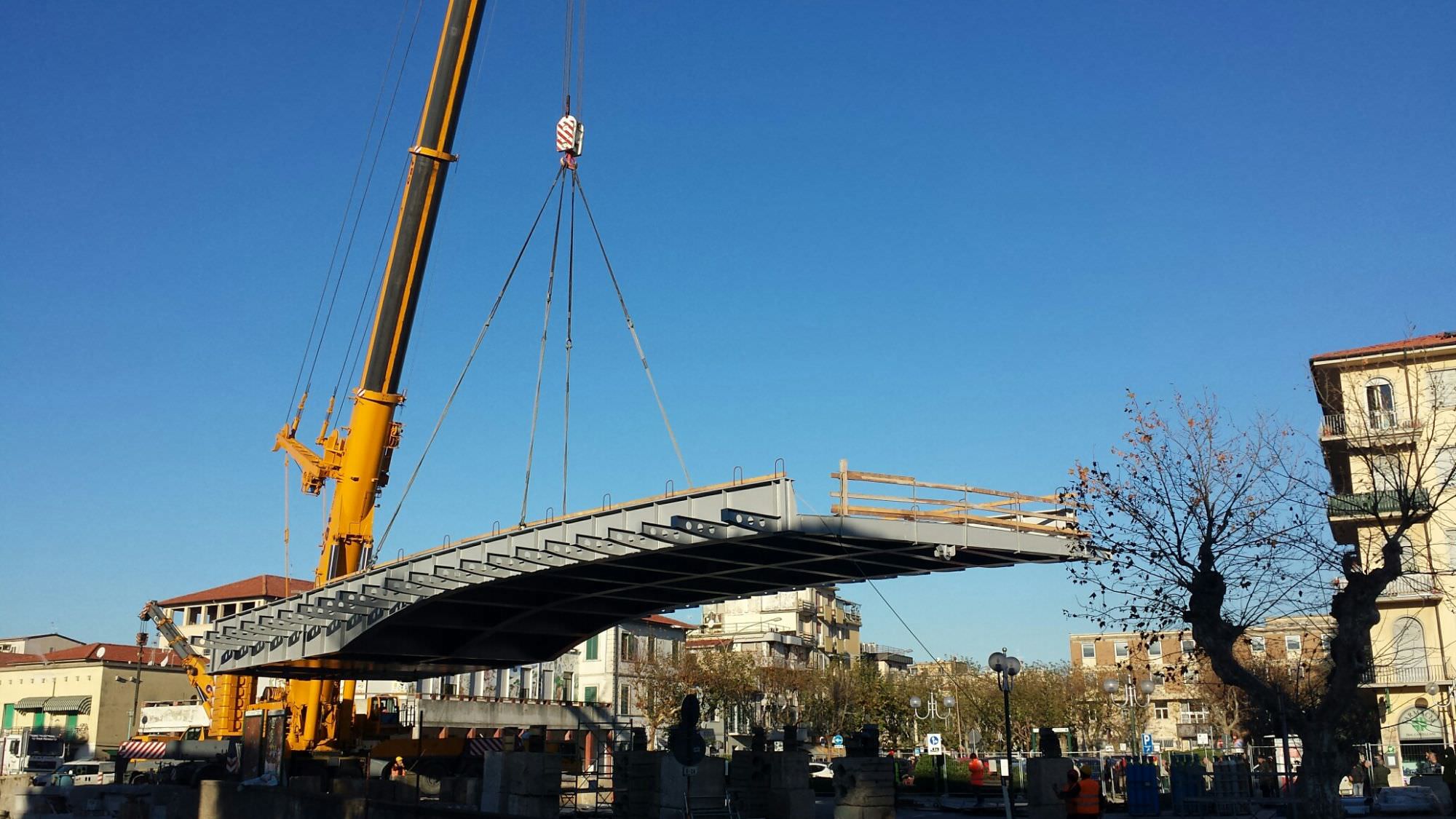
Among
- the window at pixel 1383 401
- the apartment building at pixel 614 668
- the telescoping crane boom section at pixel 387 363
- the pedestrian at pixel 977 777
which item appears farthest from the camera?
the apartment building at pixel 614 668

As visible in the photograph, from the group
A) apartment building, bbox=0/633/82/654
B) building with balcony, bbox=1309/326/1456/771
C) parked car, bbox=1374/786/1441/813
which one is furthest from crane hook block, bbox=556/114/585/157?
apartment building, bbox=0/633/82/654

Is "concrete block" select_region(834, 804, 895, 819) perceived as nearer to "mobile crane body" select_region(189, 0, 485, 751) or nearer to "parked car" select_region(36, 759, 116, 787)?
"mobile crane body" select_region(189, 0, 485, 751)

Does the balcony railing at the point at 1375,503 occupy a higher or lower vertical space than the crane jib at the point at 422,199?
lower

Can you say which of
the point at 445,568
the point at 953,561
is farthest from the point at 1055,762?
the point at 445,568

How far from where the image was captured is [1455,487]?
39750 millimetres

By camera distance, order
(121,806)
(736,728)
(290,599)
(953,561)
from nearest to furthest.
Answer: (953,561), (121,806), (290,599), (736,728)

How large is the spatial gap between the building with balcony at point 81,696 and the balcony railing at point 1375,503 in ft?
210

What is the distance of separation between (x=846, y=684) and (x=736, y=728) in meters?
7.92

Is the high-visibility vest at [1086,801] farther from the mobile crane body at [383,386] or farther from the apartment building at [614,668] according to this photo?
the apartment building at [614,668]

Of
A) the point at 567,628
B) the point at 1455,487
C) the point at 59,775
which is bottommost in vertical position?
the point at 59,775

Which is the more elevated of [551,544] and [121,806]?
[551,544]

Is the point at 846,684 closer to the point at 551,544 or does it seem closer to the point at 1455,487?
the point at 1455,487

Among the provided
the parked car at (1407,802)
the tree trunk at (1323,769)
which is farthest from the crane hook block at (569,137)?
the parked car at (1407,802)

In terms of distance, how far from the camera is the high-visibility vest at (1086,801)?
876 inches
